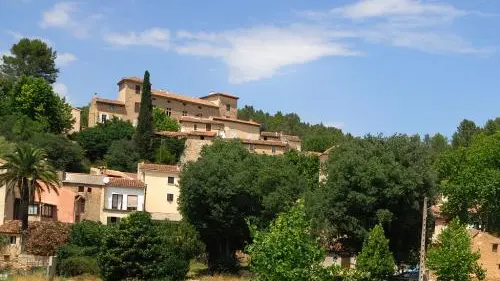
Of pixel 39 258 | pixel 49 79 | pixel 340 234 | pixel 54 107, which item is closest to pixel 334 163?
pixel 340 234

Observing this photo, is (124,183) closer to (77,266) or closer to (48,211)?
(48,211)

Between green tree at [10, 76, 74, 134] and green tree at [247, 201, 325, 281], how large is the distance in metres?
67.8

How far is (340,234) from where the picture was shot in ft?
163

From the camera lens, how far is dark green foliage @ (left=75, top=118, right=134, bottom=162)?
90500 mm

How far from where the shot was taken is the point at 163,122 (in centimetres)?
9969

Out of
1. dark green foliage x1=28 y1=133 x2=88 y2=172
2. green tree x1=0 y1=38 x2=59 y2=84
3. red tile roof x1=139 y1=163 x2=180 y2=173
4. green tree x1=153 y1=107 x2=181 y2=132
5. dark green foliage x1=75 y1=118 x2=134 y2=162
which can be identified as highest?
green tree x1=0 y1=38 x2=59 y2=84

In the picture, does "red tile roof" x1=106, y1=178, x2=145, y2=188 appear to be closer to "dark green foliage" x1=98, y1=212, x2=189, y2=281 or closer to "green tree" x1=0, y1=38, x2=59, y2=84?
"dark green foliage" x1=98, y1=212, x2=189, y2=281

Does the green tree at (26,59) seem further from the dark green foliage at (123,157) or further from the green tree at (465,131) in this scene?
the green tree at (465,131)

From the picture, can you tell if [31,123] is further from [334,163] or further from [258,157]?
[334,163]

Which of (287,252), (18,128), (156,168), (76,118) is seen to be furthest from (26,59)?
(287,252)

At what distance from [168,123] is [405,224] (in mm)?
56081

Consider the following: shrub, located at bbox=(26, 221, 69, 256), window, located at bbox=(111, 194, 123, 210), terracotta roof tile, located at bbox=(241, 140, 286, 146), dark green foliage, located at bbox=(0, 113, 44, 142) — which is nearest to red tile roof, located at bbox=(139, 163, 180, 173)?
window, located at bbox=(111, 194, 123, 210)

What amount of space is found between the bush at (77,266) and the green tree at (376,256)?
61.9ft

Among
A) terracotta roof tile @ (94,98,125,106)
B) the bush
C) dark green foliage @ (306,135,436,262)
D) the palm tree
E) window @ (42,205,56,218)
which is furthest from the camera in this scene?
terracotta roof tile @ (94,98,125,106)
